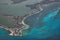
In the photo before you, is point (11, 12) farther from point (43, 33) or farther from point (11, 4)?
point (43, 33)

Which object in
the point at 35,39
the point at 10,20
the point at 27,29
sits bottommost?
the point at 35,39

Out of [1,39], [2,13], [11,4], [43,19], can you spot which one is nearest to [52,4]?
[43,19]

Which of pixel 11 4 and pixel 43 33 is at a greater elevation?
pixel 11 4

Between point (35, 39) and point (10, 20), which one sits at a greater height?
point (10, 20)

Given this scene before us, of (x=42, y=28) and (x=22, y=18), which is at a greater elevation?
(x=22, y=18)

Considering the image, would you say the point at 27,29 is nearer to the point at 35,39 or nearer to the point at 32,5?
the point at 35,39

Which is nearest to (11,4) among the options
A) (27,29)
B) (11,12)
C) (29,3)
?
(11,12)
